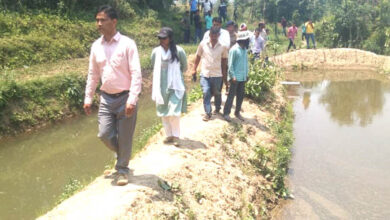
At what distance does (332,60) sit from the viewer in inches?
786

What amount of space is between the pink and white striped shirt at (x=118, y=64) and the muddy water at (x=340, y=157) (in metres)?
3.21

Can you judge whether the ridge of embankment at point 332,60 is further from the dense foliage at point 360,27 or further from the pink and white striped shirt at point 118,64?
the pink and white striped shirt at point 118,64

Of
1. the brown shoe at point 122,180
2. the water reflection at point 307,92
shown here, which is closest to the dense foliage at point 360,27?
the water reflection at point 307,92

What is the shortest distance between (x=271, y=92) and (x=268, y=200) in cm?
456

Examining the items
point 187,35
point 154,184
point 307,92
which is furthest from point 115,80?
point 187,35

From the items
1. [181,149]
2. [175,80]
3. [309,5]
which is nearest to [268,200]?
[181,149]

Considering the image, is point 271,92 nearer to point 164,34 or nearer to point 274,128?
point 274,128

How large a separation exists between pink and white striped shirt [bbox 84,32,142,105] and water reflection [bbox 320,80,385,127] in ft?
24.8

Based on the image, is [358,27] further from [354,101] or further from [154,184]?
[154,184]

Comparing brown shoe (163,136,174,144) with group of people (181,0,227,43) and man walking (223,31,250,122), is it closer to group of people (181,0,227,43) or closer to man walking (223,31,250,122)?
man walking (223,31,250,122)

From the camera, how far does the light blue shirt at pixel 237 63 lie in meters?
6.73

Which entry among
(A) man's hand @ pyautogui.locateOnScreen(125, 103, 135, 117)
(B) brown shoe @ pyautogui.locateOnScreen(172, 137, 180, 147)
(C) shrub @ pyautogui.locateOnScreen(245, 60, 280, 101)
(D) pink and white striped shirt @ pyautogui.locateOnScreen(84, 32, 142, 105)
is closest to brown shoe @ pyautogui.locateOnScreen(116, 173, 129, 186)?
(A) man's hand @ pyautogui.locateOnScreen(125, 103, 135, 117)

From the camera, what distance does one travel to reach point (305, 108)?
11625mm

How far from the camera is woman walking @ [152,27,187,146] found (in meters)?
5.30
